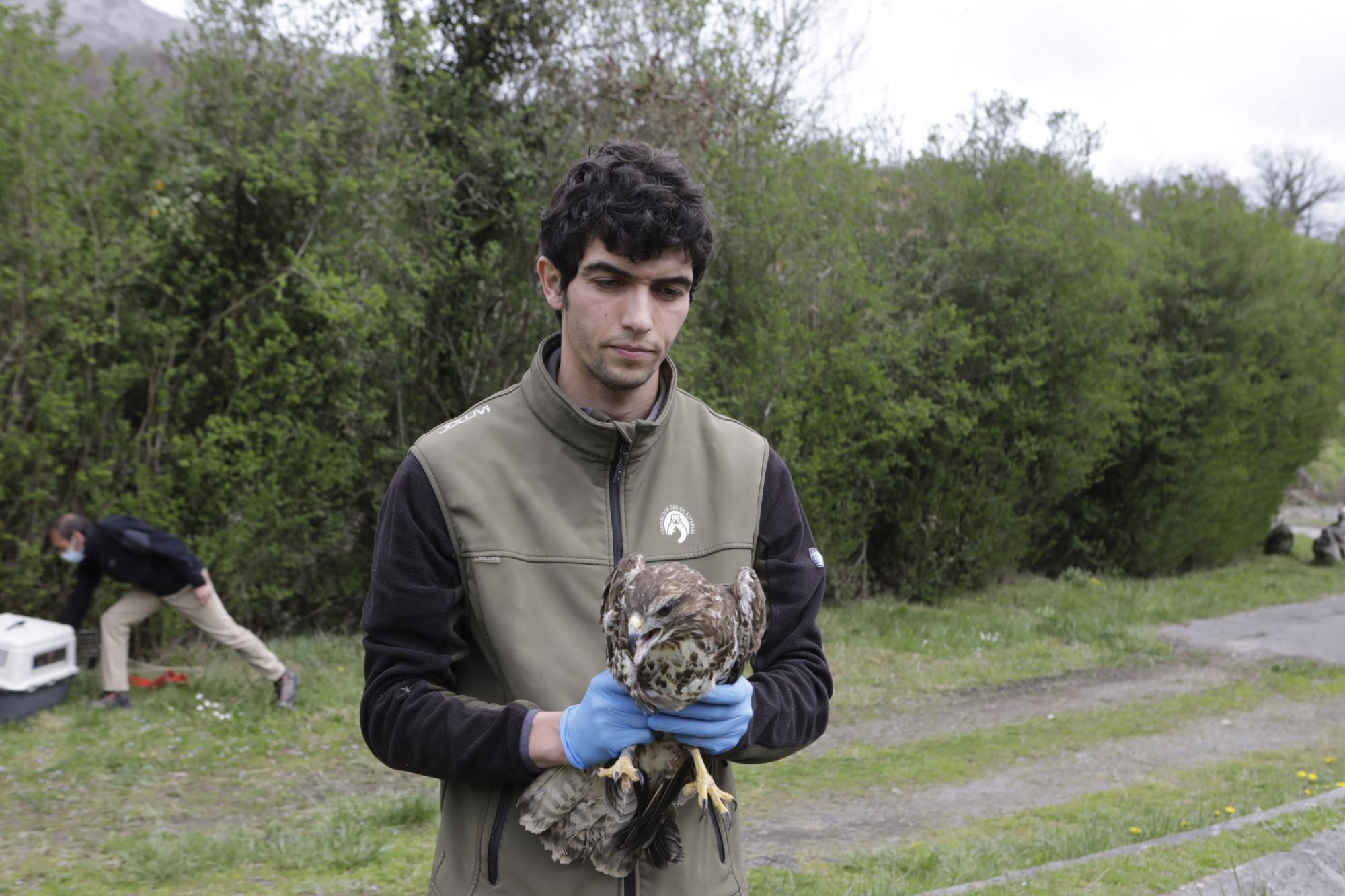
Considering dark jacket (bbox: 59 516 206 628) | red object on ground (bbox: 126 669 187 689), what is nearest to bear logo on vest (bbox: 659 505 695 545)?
dark jacket (bbox: 59 516 206 628)

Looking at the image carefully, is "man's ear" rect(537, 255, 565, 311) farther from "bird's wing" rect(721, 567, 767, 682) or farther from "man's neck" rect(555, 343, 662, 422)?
"bird's wing" rect(721, 567, 767, 682)

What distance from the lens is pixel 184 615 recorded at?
7.21 metres

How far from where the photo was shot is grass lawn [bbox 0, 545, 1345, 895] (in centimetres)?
473

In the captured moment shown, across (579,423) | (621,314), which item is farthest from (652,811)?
(621,314)

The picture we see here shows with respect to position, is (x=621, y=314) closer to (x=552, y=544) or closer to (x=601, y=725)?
(x=552, y=544)

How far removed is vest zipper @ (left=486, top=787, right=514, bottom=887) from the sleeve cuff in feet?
0.42

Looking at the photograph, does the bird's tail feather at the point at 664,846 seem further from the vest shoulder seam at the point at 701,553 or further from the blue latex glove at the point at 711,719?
the vest shoulder seam at the point at 701,553

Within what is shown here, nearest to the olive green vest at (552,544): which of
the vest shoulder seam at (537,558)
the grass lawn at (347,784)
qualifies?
the vest shoulder seam at (537,558)

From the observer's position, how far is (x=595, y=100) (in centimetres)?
877

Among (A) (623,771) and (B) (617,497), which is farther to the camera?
(B) (617,497)

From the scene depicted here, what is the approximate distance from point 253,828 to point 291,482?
321 cm

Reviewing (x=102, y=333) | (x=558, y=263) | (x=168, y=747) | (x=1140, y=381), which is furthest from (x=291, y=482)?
(x=1140, y=381)

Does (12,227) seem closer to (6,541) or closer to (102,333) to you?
(102,333)

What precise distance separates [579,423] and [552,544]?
0.81 feet
